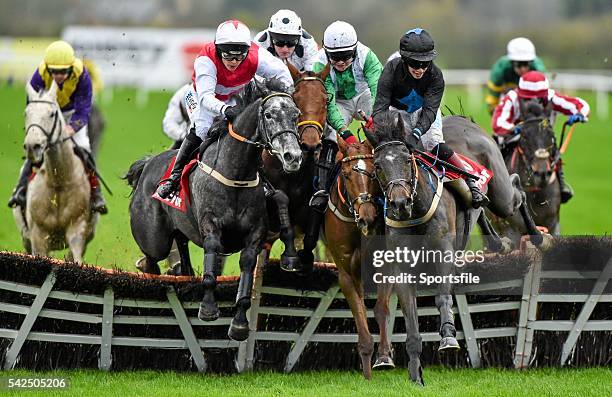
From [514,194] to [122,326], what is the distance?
3.64 meters

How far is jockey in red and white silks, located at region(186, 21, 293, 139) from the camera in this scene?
8.39m

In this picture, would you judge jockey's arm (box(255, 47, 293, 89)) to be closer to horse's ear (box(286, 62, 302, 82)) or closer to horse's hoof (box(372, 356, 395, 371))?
horse's ear (box(286, 62, 302, 82))

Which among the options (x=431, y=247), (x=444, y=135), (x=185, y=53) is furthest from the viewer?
(x=185, y=53)

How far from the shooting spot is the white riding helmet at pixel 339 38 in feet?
28.2

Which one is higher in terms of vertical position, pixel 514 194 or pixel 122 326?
pixel 514 194

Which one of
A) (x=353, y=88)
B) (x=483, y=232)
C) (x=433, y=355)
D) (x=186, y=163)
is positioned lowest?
(x=433, y=355)

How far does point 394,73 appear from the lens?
8.43 metres

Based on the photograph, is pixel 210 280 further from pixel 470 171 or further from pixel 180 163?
pixel 470 171

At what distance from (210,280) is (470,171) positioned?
229 centimetres

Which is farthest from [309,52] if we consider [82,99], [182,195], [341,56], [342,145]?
[82,99]

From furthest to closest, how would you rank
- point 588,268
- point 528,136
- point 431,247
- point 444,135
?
point 528,136 → point 444,135 → point 588,268 → point 431,247

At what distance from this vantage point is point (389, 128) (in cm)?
784

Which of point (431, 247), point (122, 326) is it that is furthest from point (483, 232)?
point (122, 326)

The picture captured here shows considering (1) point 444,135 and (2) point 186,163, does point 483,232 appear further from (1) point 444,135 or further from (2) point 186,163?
(2) point 186,163
